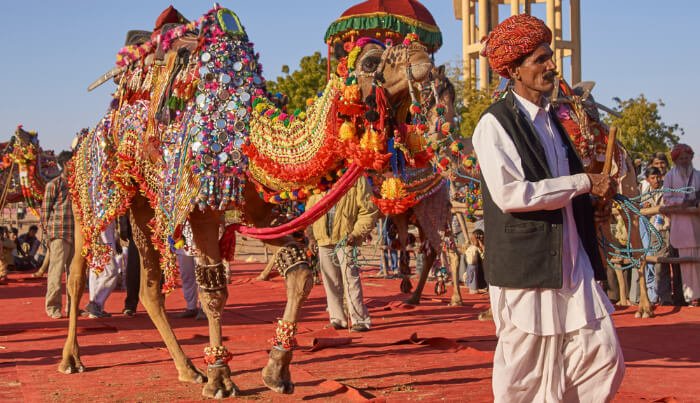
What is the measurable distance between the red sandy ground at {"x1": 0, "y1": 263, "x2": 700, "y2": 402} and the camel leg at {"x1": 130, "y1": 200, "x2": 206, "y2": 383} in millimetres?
161

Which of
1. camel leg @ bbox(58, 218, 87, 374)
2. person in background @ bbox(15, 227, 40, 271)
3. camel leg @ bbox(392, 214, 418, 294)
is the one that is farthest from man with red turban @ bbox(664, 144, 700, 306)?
person in background @ bbox(15, 227, 40, 271)

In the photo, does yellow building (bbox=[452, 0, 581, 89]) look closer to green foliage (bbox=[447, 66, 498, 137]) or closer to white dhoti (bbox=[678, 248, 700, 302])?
green foliage (bbox=[447, 66, 498, 137])

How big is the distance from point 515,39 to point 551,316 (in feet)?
4.28

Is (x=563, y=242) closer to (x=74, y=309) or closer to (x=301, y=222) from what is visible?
(x=301, y=222)

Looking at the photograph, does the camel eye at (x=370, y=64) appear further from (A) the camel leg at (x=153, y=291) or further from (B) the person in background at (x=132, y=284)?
(B) the person in background at (x=132, y=284)

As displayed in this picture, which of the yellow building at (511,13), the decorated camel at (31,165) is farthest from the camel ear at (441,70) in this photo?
the yellow building at (511,13)

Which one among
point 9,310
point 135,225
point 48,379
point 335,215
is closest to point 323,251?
point 335,215

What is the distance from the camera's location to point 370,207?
10414 mm

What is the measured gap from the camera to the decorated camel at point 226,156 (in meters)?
6.14

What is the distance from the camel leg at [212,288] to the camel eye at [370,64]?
160cm

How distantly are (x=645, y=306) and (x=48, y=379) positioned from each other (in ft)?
23.2

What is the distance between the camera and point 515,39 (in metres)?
4.25

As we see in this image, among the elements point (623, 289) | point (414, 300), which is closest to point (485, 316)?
point (414, 300)

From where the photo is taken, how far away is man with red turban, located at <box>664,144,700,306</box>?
38.4 ft
